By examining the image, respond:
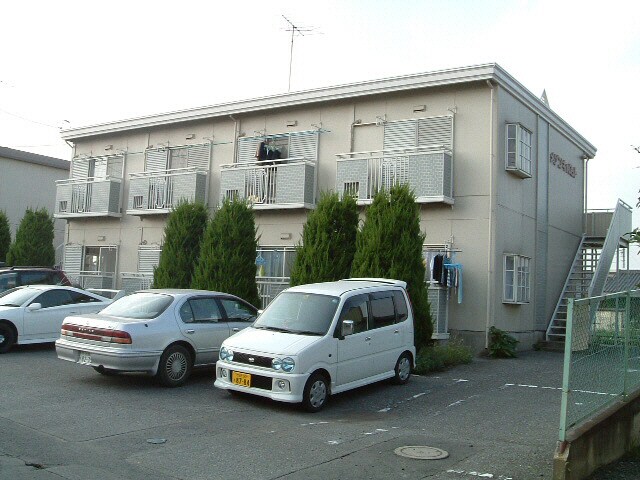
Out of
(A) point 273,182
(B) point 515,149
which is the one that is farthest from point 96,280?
(B) point 515,149

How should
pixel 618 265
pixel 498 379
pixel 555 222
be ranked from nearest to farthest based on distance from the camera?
pixel 498 379
pixel 555 222
pixel 618 265

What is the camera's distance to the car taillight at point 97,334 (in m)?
10.8

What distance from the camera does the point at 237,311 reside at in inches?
508

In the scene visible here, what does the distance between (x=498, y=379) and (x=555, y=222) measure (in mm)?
9348

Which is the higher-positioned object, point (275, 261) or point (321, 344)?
point (275, 261)

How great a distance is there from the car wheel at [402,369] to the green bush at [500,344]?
16.2ft

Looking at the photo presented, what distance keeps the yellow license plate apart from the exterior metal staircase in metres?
12.2

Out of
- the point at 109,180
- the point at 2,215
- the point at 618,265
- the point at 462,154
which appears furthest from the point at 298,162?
the point at 2,215

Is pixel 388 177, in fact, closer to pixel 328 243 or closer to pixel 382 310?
pixel 328 243

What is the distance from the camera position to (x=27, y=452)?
7188 mm

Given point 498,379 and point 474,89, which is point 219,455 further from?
point 474,89

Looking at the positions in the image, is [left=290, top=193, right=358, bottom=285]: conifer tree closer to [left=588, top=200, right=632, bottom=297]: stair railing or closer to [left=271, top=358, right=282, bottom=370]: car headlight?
[left=271, top=358, right=282, bottom=370]: car headlight

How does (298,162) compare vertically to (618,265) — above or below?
above

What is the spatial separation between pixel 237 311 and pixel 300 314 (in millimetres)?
2473
